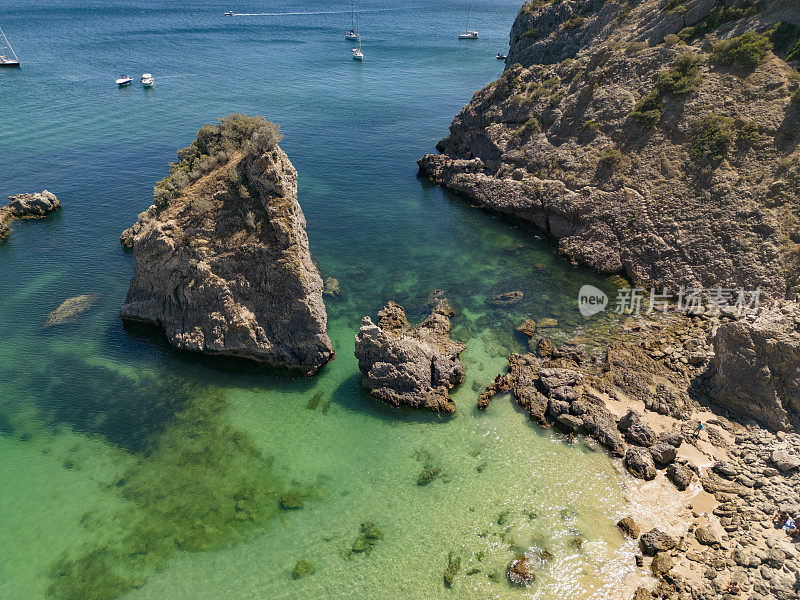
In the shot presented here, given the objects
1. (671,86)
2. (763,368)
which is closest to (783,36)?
(671,86)

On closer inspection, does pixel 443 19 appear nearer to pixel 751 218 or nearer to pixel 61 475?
pixel 751 218

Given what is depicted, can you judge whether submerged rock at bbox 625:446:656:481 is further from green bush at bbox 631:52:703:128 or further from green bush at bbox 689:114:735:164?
green bush at bbox 631:52:703:128

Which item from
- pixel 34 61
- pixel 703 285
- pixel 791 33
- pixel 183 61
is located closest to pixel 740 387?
pixel 703 285

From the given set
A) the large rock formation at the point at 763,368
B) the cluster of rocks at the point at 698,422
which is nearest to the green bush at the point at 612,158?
the cluster of rocks at the point at 698,422

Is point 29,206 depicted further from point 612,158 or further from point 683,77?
point 683,77

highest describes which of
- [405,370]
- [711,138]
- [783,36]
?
[783,36]

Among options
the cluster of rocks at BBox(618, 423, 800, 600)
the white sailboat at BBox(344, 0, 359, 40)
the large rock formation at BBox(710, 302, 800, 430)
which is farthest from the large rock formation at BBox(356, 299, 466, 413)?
the white sailboat at BBox(344, 0, 359, 40)
